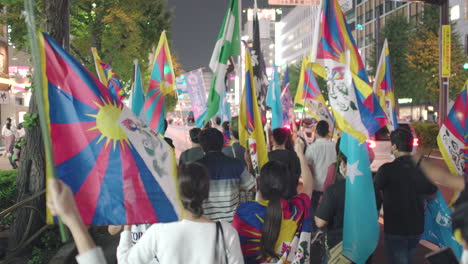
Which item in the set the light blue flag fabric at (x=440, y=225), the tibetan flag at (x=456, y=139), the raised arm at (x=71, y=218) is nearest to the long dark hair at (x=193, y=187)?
the raised arm at (x=71, y=218)

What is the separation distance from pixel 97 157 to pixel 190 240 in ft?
2.23

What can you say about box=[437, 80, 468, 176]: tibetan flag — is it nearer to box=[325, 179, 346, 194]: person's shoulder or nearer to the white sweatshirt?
box=[325, 179, 346, 194]: person's shoulder

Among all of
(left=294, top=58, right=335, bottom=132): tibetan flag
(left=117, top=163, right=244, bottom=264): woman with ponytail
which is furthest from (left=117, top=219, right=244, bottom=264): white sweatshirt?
(left=294, top=58, right=335, bottom=132): tibetan flag

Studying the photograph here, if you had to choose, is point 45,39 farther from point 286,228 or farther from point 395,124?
point 395,124

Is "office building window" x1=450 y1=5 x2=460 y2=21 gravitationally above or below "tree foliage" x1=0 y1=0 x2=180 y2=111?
above

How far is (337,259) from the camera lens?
12.7 feet

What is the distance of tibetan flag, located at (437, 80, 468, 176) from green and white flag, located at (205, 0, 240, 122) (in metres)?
2.79

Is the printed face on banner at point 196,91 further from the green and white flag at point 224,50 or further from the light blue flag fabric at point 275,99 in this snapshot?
the green and white flag at point 224,50

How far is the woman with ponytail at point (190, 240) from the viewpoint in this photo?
235 centimetres

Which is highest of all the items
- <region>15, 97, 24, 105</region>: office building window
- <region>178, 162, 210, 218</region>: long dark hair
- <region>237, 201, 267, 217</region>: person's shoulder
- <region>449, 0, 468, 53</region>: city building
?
<region>449, 0, 468, 53</region>: city building

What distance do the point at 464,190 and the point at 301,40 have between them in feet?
347

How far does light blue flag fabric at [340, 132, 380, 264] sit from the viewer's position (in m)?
3.74

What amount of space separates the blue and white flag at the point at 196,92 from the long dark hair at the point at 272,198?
28.4 ft

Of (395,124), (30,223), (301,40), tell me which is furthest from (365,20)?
(30,223)
